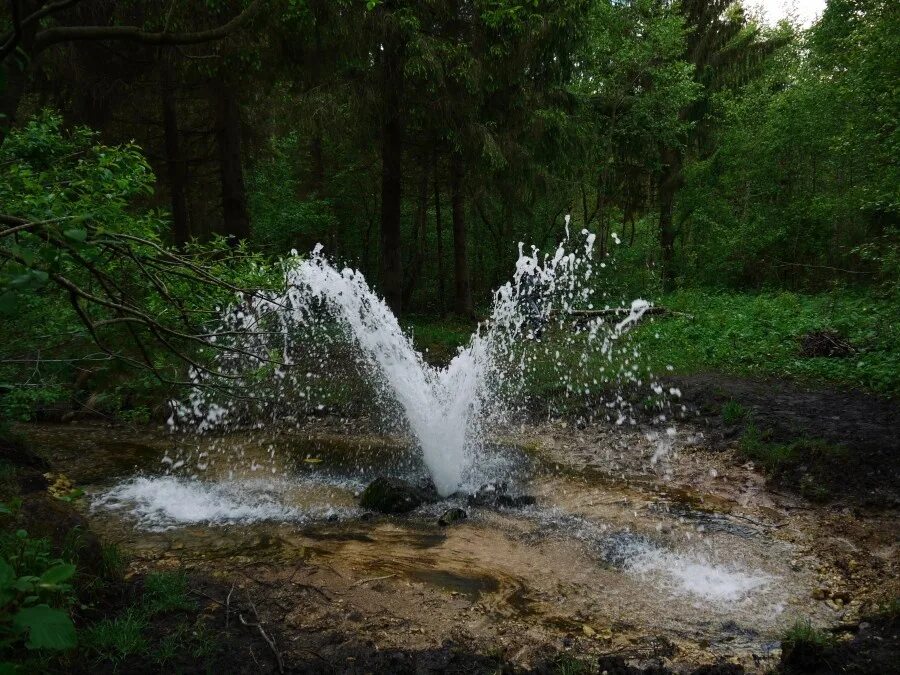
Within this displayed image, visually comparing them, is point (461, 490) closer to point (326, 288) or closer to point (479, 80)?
point (326, 288)

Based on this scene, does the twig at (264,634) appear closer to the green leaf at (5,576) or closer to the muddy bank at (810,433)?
the green leaf at (5,576)

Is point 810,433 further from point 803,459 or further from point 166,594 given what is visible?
point 166,594

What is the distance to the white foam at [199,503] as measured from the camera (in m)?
5.66

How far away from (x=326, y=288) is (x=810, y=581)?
6.24 m

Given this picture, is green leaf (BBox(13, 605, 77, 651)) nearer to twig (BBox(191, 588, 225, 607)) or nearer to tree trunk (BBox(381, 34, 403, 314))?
twig (BBox(191, 588, 225, 607))

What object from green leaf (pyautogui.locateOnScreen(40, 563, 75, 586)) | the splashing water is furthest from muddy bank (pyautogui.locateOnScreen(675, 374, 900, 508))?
green leaf (pyautogui.locateOnScreen(40, 563, 75, 586))

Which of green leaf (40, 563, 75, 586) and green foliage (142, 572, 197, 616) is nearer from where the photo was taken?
green leaf (40, 563, 75, 586)

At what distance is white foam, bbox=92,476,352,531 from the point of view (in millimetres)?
5664

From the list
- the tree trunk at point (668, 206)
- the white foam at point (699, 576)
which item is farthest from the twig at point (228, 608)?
the tree trunk at point (668, 206)

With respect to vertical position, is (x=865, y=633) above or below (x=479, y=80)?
below

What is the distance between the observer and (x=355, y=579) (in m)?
4.41

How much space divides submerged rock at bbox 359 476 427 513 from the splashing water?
51 cm

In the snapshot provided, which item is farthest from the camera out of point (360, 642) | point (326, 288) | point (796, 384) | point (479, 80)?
point (479, 80)

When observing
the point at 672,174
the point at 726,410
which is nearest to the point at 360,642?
the point at 726,410
